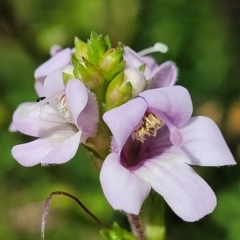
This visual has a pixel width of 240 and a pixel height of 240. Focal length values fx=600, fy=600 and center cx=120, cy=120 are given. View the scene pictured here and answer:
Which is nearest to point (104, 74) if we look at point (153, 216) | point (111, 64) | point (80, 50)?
point (111, 64)

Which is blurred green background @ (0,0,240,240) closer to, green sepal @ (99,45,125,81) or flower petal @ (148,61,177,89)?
flower petal @ (148,61,177,89)

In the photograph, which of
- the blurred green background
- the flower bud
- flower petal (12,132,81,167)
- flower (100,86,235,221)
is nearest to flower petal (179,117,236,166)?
flower (100,86,235,221)

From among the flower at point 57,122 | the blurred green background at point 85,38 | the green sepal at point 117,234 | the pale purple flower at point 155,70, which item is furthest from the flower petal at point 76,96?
the blurred green background at point 85,38

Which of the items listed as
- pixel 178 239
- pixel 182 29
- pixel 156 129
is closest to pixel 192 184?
pixel 156 129

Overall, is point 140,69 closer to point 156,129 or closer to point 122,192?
point 156,129

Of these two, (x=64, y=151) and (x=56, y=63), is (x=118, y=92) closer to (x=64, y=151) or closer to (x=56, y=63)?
(x=64, y=151)

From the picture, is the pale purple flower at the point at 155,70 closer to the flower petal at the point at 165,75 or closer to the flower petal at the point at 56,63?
the flower petal at the point at 165,75

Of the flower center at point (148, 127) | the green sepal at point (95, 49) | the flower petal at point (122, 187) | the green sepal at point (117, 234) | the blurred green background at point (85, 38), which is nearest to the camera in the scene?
the flower petal at point (122, 187)
